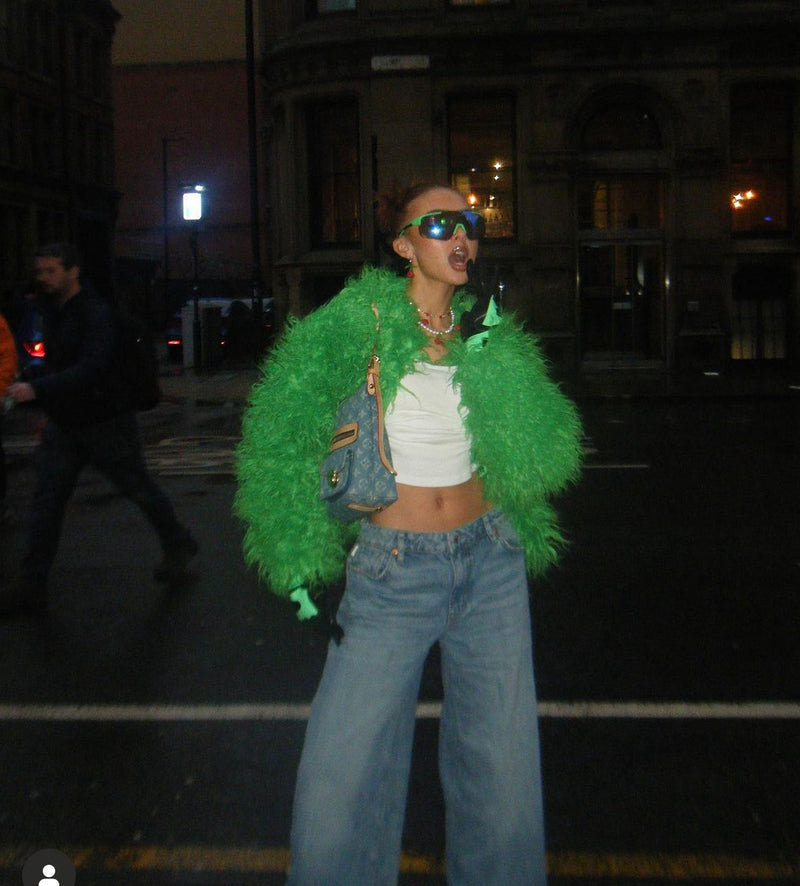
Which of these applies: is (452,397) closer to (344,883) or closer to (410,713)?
(410,713)

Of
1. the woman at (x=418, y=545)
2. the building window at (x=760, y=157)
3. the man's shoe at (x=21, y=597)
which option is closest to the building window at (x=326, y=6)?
the building window at (x=760, y=157)

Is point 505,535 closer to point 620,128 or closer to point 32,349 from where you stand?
point 32,349

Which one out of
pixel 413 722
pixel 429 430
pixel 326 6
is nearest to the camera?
pixel 413 722

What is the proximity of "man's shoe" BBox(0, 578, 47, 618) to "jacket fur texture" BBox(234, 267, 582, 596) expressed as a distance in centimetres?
381

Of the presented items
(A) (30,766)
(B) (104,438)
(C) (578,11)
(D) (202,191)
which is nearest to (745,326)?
(C) (578,11)

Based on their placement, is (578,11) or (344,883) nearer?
(344,883)

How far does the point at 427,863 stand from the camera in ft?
11.8

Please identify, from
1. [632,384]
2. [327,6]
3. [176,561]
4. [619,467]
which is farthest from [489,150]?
[176,561]

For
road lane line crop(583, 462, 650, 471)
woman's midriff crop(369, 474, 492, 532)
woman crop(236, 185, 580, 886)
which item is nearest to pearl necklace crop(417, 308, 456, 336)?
woman crop(236, 185, 580, 886)

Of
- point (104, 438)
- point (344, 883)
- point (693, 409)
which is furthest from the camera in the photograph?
point (693, 409)

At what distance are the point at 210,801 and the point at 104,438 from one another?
2.98 meters

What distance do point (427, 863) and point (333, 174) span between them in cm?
2582

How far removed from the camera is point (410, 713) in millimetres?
2834

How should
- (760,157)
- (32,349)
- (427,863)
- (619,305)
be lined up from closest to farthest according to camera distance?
(427,863), (32,349), (760,157), (619,305)
